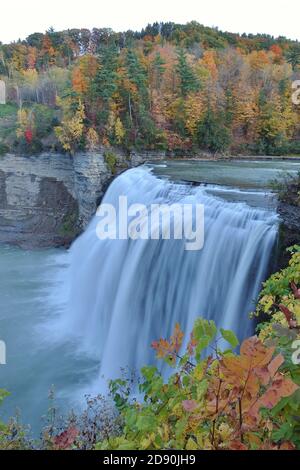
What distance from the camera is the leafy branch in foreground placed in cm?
209

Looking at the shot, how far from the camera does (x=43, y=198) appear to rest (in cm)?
2438

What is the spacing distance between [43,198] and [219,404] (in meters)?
23.2

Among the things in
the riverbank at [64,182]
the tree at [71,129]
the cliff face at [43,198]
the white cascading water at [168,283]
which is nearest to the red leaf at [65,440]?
the white cascading water at [168,283]

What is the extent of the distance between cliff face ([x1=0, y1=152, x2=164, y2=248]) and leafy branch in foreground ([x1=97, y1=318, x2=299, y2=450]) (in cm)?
1927

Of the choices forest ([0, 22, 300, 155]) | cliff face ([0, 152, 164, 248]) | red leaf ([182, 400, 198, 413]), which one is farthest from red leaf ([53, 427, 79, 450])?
forest ([0, 22, 300, 155])

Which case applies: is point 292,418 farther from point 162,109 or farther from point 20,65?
point 20,65

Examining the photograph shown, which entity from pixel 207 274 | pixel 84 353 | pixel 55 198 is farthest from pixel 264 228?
pixel 55 198

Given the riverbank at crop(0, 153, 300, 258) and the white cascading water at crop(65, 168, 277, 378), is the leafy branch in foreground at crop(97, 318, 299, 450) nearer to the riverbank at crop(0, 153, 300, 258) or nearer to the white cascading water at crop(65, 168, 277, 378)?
the white cascading water at crop(65, 168, 277, 378)

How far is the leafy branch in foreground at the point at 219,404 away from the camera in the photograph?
2090mm

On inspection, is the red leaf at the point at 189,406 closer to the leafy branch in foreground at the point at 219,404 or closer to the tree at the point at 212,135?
the leafy branch in foreground at the point at 219,404

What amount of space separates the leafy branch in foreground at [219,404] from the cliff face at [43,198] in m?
19.3

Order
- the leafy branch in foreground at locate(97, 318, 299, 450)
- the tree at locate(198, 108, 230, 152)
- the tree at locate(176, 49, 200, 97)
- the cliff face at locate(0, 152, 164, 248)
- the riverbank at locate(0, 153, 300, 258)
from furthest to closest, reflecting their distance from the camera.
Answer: the tree at locate(176, 49, 200, 97) < the tree at locate(198, 108, 230, 152) < the cliff face at locate(0, 152, 164, 248) < the riverbank at locate(0, 153, 300, 258) < the leafy branch in foreground at locate(97, 318, 299, 450)

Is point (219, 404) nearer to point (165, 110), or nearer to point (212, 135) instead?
point (212, 135)

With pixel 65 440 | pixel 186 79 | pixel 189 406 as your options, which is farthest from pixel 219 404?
pixel 186 79
